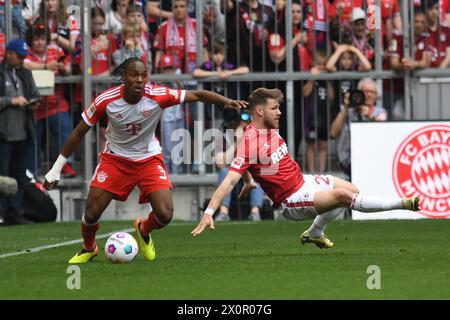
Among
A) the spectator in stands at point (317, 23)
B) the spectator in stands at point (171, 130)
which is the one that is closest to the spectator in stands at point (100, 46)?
the spectator in stands at point (171, 130)

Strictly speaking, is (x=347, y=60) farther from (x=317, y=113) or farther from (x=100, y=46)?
(x=100, y=46)

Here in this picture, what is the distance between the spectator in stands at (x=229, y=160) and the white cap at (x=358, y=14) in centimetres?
223

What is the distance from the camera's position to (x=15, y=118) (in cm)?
1888

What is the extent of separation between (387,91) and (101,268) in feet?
29.5

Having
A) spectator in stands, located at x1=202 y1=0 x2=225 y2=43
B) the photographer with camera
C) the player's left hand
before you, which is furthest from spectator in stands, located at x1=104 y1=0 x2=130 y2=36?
the player's left hand

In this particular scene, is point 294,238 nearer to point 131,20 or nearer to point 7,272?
point 7,272

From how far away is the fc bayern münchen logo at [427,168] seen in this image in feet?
59.7

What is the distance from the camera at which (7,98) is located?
18.9m

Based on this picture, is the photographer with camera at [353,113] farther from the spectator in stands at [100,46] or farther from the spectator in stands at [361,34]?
A: the spectator in stands at [100,46]

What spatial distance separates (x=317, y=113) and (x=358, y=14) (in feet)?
5.19

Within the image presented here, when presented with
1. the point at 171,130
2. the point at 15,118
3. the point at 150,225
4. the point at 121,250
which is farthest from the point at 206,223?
the point at 171,130

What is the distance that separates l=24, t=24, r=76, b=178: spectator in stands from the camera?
2014 cm

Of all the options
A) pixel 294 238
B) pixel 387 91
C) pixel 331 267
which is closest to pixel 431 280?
pixel 331 267

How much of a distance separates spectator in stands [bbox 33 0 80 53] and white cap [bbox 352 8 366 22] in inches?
165
